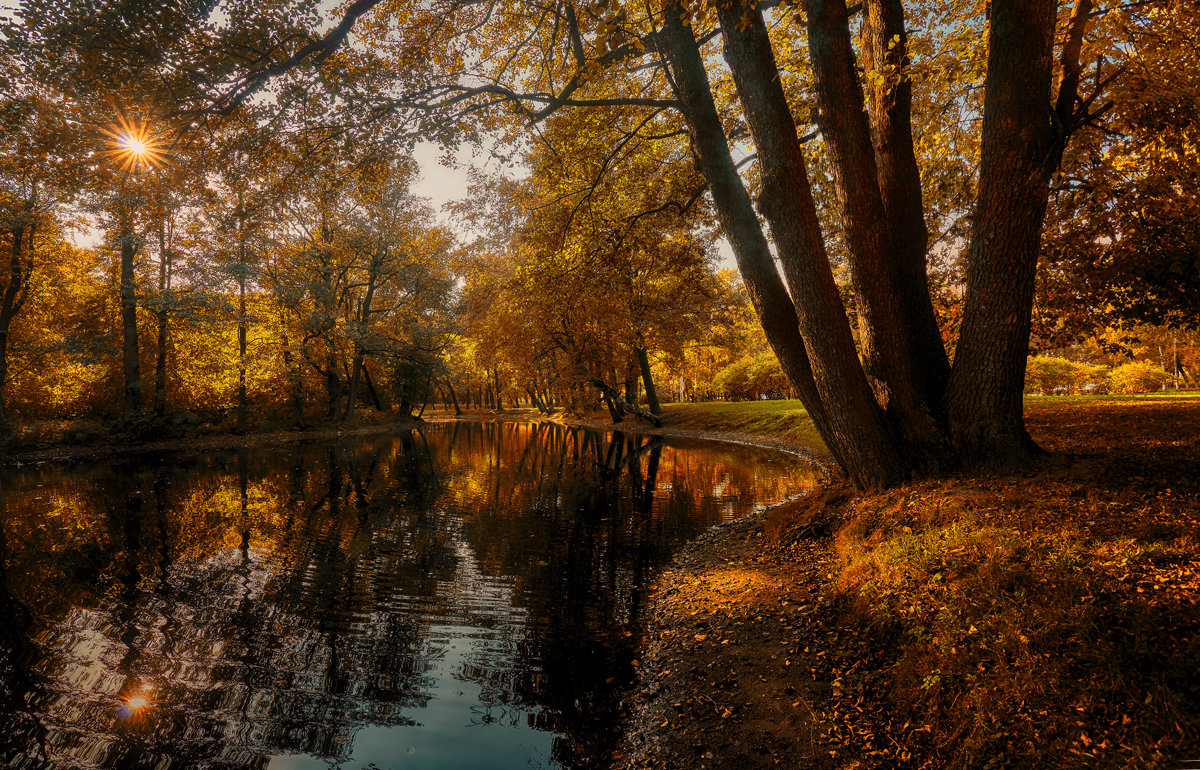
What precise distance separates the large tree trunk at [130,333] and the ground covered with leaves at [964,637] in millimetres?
24923

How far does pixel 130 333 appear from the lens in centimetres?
2042

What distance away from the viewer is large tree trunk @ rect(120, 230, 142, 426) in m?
19.8

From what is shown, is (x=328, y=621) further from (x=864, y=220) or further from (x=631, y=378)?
(x=631, y=378)

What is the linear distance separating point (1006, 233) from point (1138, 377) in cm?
3593

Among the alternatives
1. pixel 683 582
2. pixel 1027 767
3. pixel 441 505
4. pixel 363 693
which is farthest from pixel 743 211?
pixel 441 505

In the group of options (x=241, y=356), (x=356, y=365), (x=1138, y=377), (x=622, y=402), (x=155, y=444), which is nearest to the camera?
(x=155, y=444)

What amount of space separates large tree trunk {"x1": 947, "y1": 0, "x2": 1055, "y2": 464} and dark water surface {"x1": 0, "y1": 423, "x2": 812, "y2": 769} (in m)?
4.20

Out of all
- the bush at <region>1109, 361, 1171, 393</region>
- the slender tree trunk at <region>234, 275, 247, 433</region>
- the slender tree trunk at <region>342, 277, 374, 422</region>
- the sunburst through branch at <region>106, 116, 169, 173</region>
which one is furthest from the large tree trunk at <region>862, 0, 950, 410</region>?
the bush at <region>1109, 361, 1171, 393</region>

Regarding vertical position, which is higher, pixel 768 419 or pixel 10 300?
pixel 10 300

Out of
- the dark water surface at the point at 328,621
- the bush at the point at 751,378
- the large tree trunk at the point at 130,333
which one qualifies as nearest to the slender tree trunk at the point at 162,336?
the large tree trunk at the point at 130,333

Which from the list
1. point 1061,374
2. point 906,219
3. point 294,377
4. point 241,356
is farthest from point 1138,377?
point 241,356

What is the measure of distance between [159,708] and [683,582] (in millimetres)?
4904

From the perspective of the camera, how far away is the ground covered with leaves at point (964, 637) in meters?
2.26

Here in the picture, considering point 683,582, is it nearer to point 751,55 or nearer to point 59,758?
point 59,758
